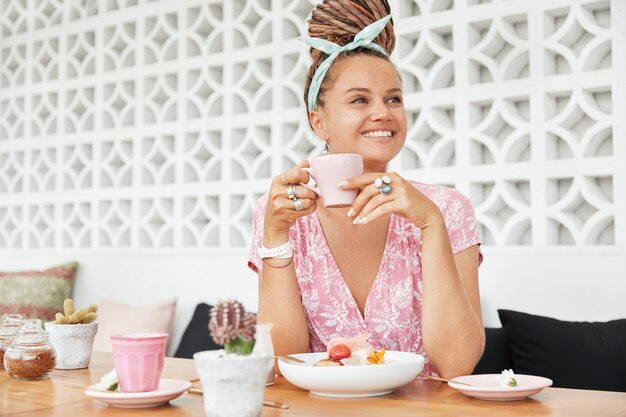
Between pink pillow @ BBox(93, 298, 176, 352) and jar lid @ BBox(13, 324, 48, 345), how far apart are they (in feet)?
4.93

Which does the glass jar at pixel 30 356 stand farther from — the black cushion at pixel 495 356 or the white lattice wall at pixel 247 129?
the white lattice wall at pixel 247 129

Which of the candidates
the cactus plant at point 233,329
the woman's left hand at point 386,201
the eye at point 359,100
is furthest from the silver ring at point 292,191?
the cactus plant at point 233,329

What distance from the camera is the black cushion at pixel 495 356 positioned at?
2.29 m

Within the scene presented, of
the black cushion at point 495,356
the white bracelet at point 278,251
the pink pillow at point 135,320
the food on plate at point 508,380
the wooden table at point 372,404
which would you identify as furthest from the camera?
the pink pillow at point 135,320

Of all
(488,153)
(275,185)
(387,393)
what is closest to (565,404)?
(387,393)

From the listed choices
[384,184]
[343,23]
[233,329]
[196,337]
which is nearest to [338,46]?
[343,23]

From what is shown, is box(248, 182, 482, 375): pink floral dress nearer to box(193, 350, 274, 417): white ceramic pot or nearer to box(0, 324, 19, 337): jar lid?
box(0, 324, 19, 337): jar lid

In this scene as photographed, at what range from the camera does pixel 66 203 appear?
361cm

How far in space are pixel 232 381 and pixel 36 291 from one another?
2645 millimetres

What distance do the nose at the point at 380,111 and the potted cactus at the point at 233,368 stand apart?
0.87 metres

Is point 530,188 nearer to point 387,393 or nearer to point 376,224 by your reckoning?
point 376,224

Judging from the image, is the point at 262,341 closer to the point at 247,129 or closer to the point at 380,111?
the point at 380,111

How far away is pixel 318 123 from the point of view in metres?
1.96

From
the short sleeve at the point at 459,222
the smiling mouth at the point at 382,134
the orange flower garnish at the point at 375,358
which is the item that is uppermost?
the smiling mouth at the point at 382,134
